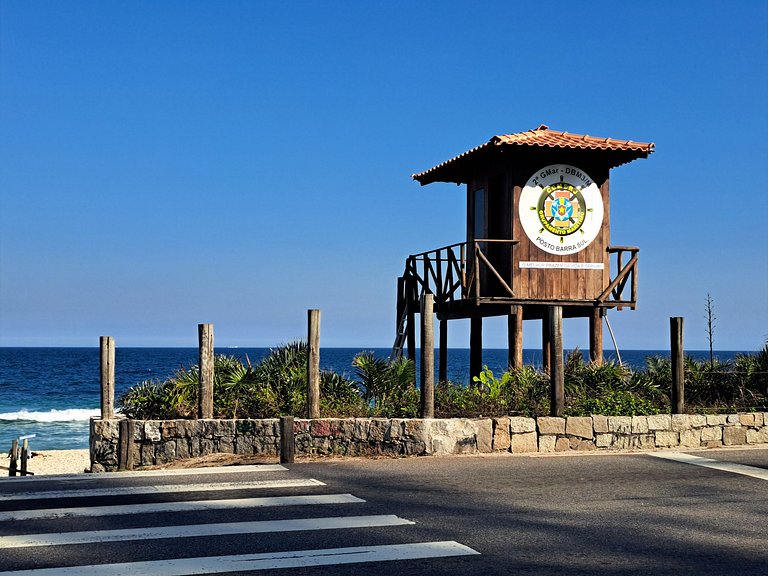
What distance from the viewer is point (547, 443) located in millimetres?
14211

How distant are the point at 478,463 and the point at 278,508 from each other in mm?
4591

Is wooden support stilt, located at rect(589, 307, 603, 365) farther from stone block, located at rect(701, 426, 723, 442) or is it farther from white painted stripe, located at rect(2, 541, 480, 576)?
white painted stripe, located at rect(2, 541, 480, 576)

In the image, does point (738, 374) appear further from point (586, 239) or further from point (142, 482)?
point (142, 482)

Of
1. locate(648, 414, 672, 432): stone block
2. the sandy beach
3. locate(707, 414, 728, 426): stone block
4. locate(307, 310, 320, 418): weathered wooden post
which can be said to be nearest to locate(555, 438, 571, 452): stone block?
locate(648, 414, 672, 432): stone block

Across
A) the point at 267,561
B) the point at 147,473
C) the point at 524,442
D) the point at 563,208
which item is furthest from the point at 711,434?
the point at 267,561

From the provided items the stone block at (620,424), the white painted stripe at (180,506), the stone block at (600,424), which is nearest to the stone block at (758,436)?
the stone block at (620,424)

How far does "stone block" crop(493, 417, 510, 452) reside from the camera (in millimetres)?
13945

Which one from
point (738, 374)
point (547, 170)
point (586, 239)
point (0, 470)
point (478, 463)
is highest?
point (547, 170)

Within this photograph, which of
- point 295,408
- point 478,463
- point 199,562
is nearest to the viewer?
point 199,562

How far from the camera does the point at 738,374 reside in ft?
57.0

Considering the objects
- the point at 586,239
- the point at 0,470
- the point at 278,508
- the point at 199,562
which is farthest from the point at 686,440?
the point at 0,470

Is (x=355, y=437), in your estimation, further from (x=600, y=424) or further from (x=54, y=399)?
(x=54, y=399)

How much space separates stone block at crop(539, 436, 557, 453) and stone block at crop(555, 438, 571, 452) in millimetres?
57

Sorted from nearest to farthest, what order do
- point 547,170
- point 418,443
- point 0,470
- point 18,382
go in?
1. point 418,443
2. point 547,170
3. point 0,470
4. point 18,382
